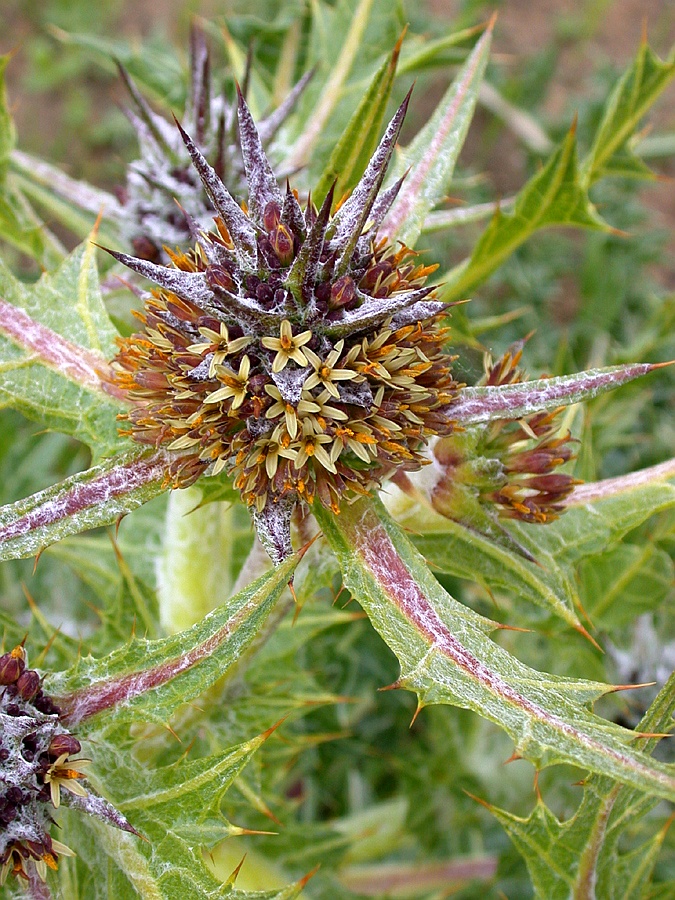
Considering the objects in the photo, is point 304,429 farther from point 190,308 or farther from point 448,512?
point 448,512

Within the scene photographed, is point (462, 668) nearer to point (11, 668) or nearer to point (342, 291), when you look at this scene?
point (342, 291)

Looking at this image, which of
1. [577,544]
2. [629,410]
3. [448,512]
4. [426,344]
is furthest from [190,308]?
[629,410]

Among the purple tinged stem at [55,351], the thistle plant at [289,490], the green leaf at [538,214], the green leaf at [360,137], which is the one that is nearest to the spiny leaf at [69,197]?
the thistle plant at [289,490]

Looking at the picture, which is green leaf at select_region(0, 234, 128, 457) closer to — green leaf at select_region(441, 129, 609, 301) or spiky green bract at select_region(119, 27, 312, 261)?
spiky green bract at select_region(119, 27, 312, 261)

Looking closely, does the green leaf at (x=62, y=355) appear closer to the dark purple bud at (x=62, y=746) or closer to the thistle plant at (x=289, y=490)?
the thistle plant at (x=289, y=490)

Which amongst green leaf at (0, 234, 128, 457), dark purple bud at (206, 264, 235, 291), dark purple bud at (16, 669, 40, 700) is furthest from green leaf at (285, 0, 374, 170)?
dark purple bud at (16, 669, 40, 700)

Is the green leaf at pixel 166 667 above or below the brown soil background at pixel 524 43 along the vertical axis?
below
